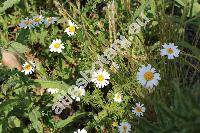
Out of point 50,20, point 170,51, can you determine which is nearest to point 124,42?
point 170,51

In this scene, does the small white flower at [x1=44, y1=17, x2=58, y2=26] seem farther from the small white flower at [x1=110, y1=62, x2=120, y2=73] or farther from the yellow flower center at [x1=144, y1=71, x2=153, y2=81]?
the yellow flower center at [x1=144, y1=71, x2=153, y2=81]

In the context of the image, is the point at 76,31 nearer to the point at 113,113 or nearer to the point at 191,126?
the point at 113,113

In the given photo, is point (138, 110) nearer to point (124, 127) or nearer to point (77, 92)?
point (124, 127)

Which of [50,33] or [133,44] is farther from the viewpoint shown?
[50,33]

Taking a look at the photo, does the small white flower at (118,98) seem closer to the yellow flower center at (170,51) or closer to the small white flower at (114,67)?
the small white flower at (114,67)

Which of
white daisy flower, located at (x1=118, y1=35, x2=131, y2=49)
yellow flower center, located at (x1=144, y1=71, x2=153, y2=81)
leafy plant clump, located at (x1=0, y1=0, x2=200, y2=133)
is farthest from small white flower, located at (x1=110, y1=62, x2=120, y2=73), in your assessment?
yellow flower center, located at (x1=144, y1=71, x2=153, y2=81)

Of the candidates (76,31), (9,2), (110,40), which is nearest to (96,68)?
(110,40)
